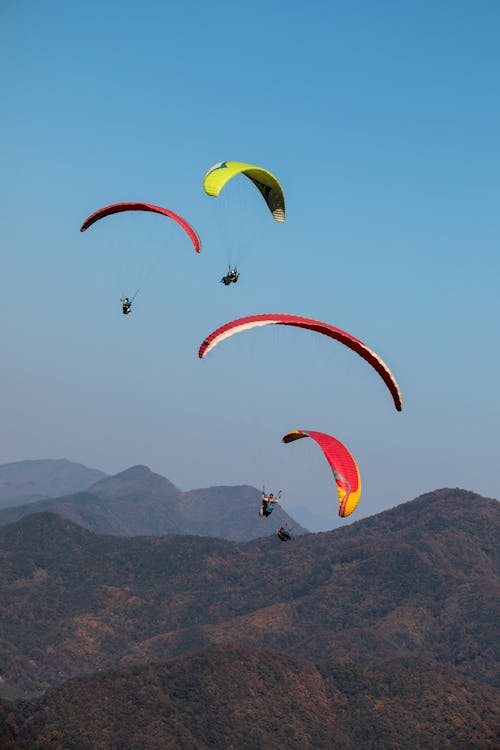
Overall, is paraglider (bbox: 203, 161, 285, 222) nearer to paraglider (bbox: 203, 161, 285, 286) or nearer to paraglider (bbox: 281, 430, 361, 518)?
paraglider (bbox: 203, 161, 285, 286)

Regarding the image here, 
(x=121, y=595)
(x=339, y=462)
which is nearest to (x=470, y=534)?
(x=121, y=595)

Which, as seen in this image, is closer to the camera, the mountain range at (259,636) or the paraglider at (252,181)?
the paraglider at (252,181)

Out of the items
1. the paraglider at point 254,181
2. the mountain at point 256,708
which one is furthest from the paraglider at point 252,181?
the mountain at point 256,708

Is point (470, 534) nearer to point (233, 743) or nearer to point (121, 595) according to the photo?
point (121, 595)

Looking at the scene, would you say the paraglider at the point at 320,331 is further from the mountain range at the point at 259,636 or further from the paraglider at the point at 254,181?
the mountain range at the point at 259,636

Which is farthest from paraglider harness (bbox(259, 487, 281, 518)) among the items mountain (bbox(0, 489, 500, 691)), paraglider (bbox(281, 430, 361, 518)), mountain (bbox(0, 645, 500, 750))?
mountain (bbox(0, 489, 500, 691))

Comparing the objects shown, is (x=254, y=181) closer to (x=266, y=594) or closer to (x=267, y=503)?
(x=267, y=503)
